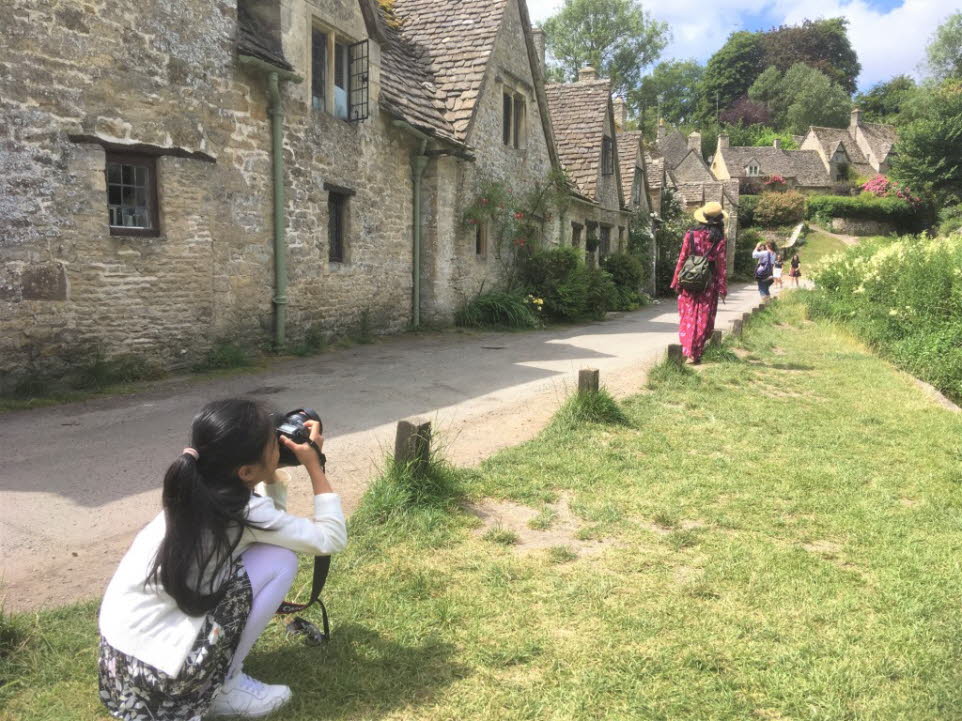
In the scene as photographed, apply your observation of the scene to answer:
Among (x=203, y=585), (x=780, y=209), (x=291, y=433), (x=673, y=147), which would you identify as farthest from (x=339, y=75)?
(x=673, y=147)

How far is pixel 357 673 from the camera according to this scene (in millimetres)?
2691

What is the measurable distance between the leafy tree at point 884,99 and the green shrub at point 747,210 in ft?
116

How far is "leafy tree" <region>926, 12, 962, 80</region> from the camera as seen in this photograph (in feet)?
202

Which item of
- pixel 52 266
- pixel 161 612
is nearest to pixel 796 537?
pixel 161 612

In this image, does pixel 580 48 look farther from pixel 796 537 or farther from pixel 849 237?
pixel 796 537

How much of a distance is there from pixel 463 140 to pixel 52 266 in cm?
859

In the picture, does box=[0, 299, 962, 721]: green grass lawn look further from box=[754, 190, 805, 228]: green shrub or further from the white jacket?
box=[754, 190, 805, 228]: green shrub

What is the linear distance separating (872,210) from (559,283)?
4390cm

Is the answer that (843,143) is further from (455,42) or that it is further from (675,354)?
(675,354)

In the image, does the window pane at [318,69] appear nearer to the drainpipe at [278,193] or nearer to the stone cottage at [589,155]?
the drainpipe at [278,193]

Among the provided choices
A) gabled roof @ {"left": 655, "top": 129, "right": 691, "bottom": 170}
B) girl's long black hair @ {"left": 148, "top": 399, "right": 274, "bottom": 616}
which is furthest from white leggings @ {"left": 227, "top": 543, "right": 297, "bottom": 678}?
gabled roof @ {"left": 655, "top": 129, "right": 691, "bottom": 170}

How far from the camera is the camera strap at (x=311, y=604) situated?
273 centimetres

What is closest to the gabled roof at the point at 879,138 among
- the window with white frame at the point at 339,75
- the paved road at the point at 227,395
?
the paved road at the point at 227,395

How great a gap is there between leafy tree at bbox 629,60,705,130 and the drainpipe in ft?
185
